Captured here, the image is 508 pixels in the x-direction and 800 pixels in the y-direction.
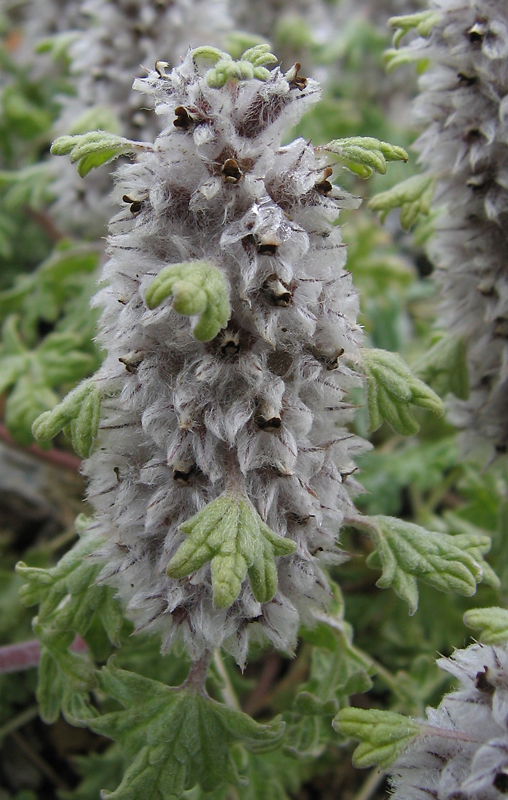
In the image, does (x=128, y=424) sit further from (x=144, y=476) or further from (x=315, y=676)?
(x=315, y=676)

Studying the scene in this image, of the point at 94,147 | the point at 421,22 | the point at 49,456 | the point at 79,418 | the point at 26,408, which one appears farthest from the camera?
the point at 49,456

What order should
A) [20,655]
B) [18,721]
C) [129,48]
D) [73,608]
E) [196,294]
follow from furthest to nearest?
[129,48]
[18,721]
[20,655]
[73,608]
[196,294]

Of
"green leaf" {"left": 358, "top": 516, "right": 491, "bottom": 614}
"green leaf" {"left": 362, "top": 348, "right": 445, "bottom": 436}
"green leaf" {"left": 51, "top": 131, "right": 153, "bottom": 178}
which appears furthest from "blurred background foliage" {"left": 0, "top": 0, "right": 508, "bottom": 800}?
"green leaf" {"left": 51, "top": 131, "right": 153, "bottom": 178}

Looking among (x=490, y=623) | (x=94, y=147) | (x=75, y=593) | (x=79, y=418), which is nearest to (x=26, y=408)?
(x=75, y=593)

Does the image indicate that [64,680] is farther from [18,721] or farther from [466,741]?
[18,721]

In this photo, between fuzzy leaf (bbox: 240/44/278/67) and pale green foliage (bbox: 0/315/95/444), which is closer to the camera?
fuzzy leaf (bbox: 240/44/278/67)

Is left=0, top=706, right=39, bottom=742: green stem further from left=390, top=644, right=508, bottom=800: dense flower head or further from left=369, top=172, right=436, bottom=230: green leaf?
left=369, top=172, right=436, bottom=230: green leaf
